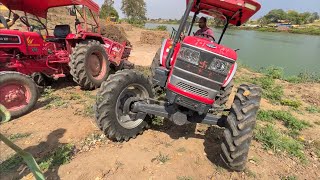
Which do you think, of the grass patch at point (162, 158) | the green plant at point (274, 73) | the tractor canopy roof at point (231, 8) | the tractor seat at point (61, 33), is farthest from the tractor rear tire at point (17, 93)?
the green plant at point (274, 73)

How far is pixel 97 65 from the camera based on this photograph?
6.44 metres

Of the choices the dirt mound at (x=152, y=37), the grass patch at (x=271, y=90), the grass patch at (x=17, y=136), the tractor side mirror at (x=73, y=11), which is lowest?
the dirt mound at (x=152, y=37)

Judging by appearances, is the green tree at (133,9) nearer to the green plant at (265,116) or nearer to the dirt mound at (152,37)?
the dirt mound at (152,37)

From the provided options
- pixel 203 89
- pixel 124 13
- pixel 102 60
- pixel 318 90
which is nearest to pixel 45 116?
pixel 102 60

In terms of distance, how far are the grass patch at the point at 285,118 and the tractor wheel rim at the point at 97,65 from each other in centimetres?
373

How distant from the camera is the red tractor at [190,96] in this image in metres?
3.18

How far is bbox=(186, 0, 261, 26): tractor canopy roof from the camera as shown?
369 centimetres

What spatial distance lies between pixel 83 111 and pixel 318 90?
21.9 ft

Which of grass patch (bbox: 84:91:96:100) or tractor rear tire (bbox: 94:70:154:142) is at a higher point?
tractor rear tire (bbox: 94:70:154:142)

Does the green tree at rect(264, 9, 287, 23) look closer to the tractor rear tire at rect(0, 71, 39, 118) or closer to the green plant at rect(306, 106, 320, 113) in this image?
the green plant at rect(306, 106, 320, 113)

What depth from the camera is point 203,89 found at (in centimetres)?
332

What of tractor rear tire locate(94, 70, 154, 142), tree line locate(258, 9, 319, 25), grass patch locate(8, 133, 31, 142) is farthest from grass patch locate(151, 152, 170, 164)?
tree line locate(258, 9, 319, 25)

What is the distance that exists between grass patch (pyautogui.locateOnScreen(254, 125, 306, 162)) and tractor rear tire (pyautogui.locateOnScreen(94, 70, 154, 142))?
1890mm

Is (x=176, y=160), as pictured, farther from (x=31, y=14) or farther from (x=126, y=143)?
(x=31, y=14)
